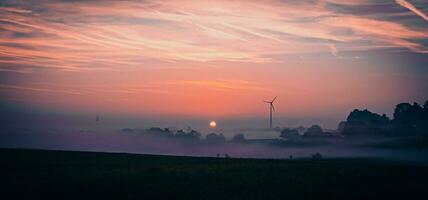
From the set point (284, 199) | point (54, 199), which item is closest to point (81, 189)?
point (54, 199)

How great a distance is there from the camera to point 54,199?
36250mm

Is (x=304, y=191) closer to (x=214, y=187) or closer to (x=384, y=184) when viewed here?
(x=214, y=187)

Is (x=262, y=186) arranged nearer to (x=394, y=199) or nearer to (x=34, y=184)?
(x=394, y=199)

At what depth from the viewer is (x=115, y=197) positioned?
3791 centimetres

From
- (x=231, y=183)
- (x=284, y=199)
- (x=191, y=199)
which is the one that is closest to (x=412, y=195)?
(x=284, y=199)

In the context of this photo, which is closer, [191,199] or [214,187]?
[191,199]

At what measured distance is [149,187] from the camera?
4488cm

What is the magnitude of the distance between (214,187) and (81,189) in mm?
13653

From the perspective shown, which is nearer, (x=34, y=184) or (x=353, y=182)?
(x=34, y=184)

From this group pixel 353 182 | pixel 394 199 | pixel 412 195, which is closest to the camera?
pixel 394 199

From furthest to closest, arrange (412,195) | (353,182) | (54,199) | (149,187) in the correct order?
(353,182) → (149,187) → (412,195) → (54,199)

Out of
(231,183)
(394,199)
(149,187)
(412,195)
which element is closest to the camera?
(394,199)

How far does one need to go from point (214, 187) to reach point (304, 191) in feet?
30.9

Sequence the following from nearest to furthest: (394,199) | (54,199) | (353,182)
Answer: (54,199)
(394,199)
(353,182)
